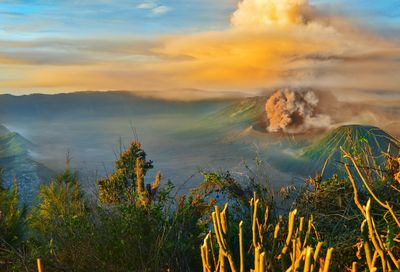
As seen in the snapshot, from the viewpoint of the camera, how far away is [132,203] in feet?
19.3

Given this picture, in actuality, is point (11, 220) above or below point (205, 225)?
below

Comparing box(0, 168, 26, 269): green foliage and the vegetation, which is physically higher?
the vegetation

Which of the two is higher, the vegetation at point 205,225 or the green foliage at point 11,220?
the vegetation at point 205,225

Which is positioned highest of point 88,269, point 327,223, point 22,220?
point 327,223

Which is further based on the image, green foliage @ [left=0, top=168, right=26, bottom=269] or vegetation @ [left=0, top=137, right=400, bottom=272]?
green foliage @ [left=0, top=168, right=26, bottom=269]

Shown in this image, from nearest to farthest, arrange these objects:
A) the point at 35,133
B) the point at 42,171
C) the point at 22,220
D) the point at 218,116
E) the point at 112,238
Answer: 1. the point at 112,238
2. the point at 22,220
3. the point at 42,171
4. the point at 35,133
5. the point at 218,116

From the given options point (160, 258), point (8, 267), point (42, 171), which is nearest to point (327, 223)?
point (160, 258)

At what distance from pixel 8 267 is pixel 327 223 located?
3244 mm

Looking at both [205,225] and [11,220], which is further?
[11,220]

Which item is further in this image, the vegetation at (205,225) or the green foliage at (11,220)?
the green foliage at (11,220)

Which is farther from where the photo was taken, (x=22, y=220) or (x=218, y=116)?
(x=218, y=116)

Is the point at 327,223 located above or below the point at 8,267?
above

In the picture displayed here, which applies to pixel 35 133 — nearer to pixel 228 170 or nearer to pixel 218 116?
pixel 218 116

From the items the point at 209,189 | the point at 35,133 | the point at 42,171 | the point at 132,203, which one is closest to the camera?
the point at 132,203
